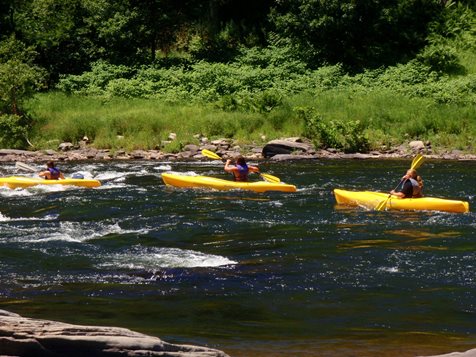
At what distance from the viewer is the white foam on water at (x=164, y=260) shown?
1015 cm

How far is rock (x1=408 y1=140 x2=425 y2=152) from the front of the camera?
957 inches

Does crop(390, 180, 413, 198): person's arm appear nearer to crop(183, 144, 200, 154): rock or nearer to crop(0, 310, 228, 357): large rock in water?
crop(0, 310, 228, 357): large rock in water

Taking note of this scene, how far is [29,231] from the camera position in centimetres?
1264

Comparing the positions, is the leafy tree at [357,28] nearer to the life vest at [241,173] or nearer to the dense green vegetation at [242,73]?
the dense green vegetation at [242,73]

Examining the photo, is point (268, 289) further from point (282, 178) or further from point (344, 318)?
A: point (282, 178)

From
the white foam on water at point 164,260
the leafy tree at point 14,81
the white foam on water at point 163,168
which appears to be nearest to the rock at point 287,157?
the white foam on water at point 163,168

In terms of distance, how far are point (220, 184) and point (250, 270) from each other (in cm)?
795

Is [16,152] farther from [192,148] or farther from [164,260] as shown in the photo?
[164,260]

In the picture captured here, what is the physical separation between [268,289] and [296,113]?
17791 millimetres

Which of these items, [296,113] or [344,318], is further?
[296,113]

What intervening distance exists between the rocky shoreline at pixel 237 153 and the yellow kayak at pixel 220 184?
18.8 ft

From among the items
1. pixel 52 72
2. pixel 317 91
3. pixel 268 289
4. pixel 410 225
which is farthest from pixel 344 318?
pixel 52 72

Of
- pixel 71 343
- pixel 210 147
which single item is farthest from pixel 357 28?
pixel 71 343

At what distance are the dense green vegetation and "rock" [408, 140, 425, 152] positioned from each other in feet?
1.33
